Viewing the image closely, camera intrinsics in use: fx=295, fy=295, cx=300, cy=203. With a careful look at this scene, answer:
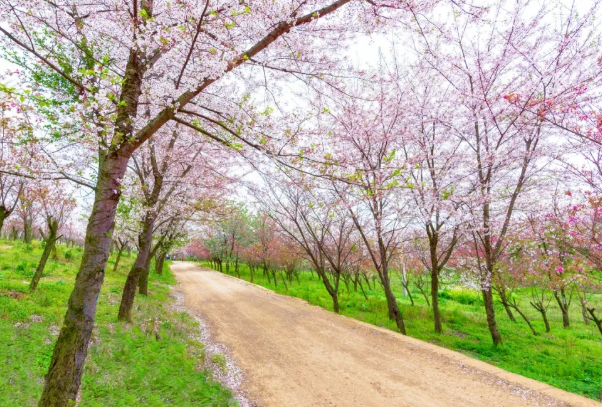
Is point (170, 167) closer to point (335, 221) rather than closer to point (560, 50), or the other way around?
point (335, 221)

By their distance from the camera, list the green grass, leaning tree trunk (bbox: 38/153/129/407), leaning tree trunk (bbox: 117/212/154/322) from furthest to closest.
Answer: leaning tree trunk (bbox: 117/212/154/322), the green grass, leaning tree trunk (bbox: 38/153/129/407)

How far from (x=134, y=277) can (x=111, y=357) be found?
340 centimetres

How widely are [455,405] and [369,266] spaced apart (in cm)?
1619

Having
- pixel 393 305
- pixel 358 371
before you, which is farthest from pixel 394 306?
pixel 358 371

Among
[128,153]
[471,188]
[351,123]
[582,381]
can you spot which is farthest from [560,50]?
[128,153]

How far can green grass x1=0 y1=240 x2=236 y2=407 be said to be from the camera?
14.7 ft

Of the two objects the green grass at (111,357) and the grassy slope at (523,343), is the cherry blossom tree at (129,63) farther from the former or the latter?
the grassy slope at (523,343)

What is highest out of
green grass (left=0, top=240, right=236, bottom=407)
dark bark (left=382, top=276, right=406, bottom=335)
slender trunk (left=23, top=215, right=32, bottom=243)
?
slender trunk (left=23, top=215, right=32, bottom=243)

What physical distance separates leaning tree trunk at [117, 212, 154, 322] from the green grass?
0.33m

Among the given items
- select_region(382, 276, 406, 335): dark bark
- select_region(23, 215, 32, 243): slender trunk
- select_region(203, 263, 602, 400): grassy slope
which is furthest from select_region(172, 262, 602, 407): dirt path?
select_region(23, 215, 32, 243): slender trunk

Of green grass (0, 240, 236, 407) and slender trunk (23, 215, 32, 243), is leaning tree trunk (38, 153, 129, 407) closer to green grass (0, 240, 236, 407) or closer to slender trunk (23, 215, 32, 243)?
green grass (0, 240, 236, 407)

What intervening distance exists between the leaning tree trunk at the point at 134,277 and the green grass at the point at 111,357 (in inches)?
12.8

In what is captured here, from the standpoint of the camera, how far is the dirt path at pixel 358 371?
203 inches

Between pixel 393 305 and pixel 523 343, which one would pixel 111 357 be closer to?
pixel 393 305
